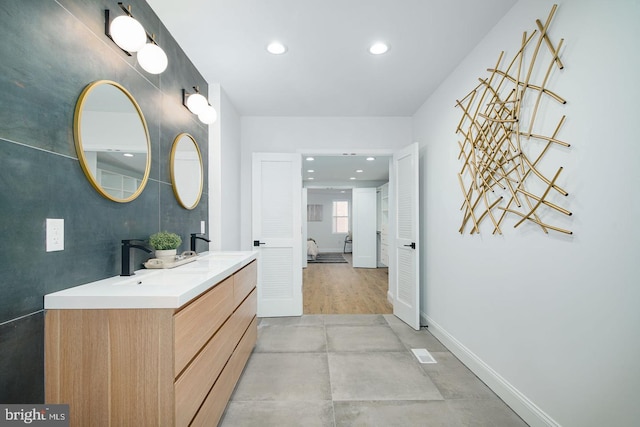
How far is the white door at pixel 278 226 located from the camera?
371 centimetres

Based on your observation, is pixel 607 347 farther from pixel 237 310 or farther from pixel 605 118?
pixel 237 310

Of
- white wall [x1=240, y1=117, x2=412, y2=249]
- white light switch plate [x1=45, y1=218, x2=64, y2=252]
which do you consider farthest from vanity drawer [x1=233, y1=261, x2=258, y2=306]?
white wall [x1=240, y1=117, x2=412, y2=249]

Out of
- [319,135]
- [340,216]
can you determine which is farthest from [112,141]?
[340,216]

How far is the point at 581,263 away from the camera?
1405mm

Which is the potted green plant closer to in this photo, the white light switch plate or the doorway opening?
the white light switch plate

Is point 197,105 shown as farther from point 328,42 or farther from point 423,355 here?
point 423,355

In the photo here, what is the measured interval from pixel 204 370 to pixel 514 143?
86.0 inches

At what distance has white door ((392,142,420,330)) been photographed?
3.22 meters

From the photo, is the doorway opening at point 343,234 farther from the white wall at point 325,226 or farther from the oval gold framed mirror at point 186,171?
the oval gold framed mirror at point 186,171

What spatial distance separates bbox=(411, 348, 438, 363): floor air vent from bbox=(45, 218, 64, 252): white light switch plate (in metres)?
2.60

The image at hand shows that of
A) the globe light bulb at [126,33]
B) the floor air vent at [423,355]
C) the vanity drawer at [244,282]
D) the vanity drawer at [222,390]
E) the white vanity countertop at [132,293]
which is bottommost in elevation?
the floor air vent at [423,355]

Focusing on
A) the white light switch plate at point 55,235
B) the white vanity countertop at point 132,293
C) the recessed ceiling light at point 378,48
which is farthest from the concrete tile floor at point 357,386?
the recessed ceiling light at point 378,48

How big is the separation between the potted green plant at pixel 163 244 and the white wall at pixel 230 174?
1170 millimetres

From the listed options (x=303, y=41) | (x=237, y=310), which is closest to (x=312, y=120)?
(x=303, y=41)
